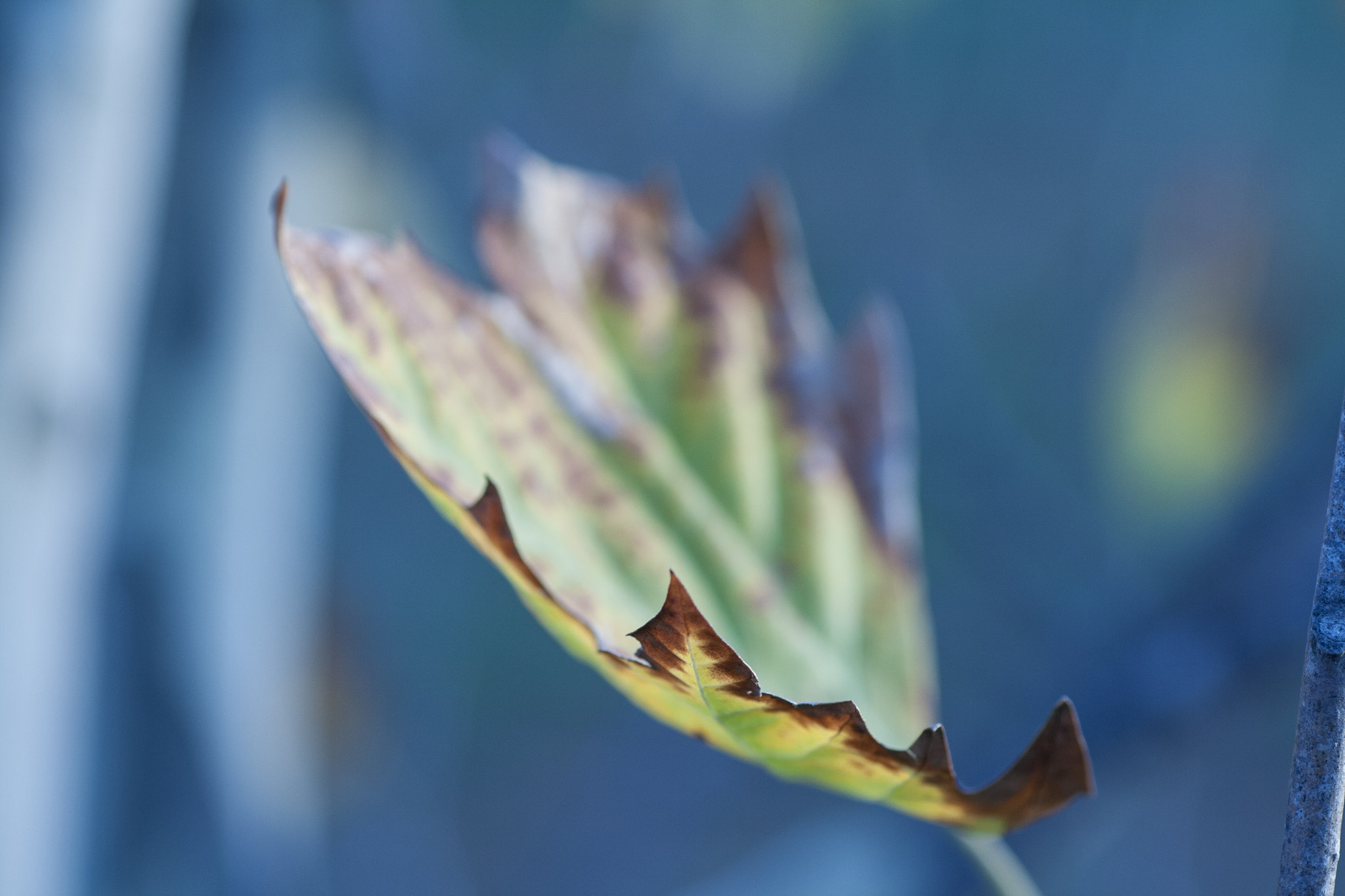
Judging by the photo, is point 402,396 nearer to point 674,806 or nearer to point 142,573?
point 142,573

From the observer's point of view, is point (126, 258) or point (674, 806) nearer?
point (126, 258)

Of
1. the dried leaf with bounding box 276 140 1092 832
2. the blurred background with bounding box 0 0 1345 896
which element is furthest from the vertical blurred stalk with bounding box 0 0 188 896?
the dried leaf with bounding box 276 140 1092 832

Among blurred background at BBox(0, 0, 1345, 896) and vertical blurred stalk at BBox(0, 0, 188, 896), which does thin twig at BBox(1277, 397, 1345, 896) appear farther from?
vertical blurred stalk at BBox(0, 0, 188, 896)

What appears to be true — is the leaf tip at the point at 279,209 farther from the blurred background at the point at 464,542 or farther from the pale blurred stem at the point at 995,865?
the blurred background at the point at 464,542

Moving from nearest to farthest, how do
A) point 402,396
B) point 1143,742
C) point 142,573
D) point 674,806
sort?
point 402,396 → point 1143,742 → point 142,573 → point 674,806

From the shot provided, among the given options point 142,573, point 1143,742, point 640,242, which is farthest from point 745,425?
point 142,573
